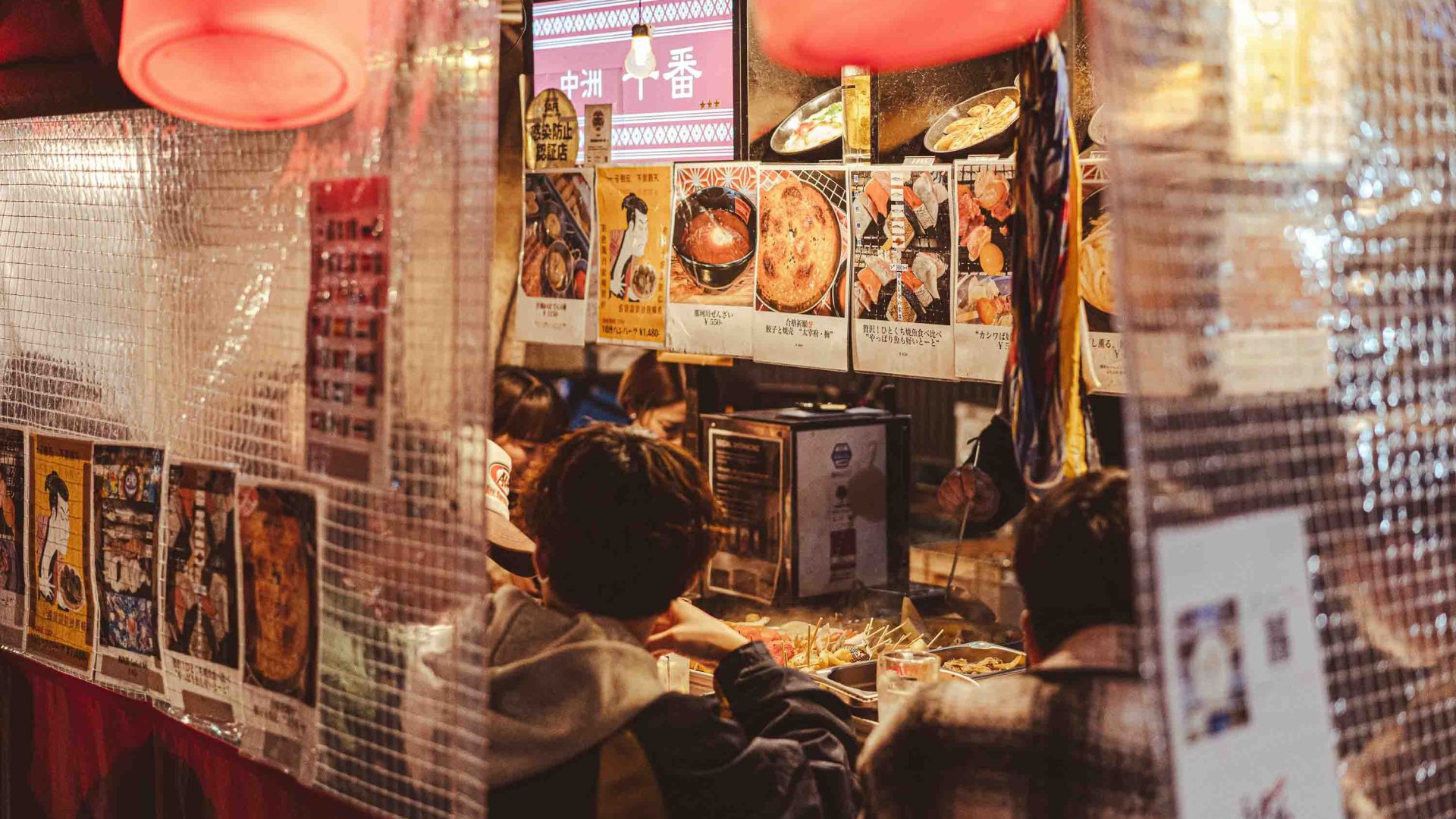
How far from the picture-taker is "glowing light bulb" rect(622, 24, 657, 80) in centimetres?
435

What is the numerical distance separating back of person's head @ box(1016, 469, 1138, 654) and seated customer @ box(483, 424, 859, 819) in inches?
25.1

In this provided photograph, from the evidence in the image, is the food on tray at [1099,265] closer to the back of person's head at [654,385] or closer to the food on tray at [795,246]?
the food on tray at [795,246]

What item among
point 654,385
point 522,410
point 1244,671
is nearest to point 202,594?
point 1244,671

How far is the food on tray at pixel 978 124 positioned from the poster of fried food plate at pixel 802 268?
387 mm

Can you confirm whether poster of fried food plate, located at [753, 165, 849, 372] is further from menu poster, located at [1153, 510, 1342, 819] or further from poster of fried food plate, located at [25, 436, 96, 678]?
menu poster, located at [1153, 510, 1342, 819]

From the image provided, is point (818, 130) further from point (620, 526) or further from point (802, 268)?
point (620, 526)

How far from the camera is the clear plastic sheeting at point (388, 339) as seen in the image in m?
2.02

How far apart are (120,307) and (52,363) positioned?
0.43m

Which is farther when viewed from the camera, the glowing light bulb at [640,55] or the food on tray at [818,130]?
the glowing light bulb at [640,55]

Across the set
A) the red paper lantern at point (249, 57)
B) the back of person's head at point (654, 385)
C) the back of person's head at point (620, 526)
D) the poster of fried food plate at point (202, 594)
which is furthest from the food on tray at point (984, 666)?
the red paper lantern at point (249, 57)

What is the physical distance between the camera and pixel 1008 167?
11.7 ft

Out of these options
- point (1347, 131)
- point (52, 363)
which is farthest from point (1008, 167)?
point (52, 363)

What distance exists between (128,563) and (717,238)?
86.7 inches

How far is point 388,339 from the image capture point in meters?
2.17
